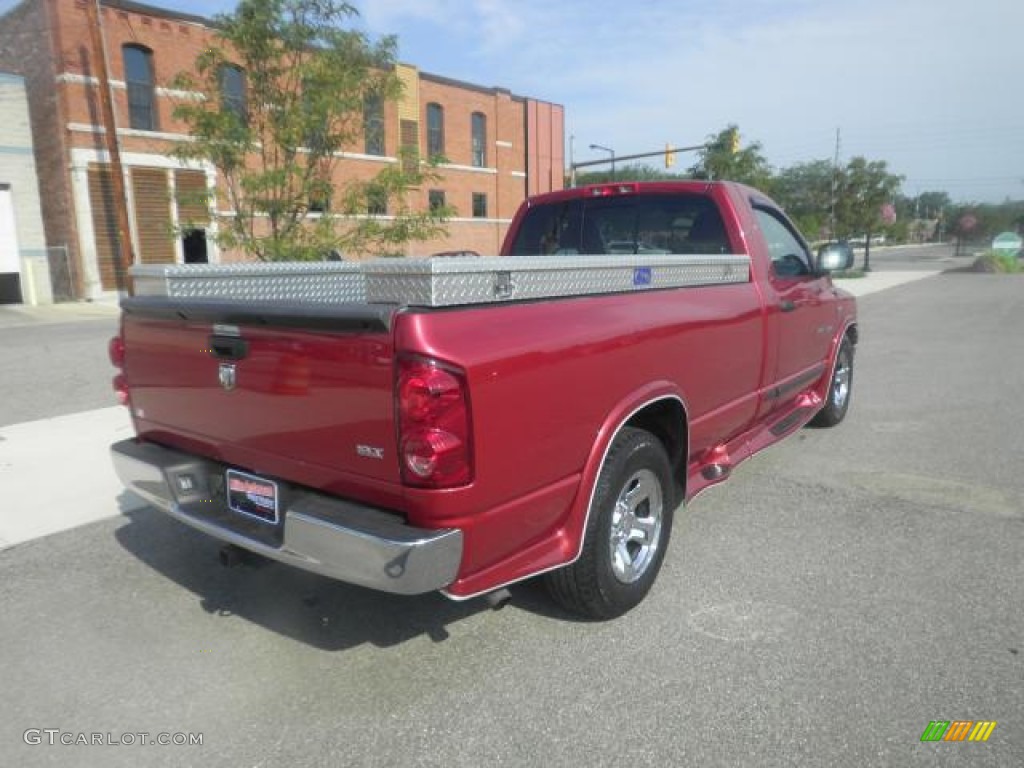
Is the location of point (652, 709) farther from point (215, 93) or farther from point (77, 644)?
point (215, 93)

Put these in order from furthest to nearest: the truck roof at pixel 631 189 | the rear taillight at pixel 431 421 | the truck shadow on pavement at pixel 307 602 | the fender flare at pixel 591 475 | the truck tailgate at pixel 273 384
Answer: the truck roof at pixel 631 189, the truck shadow on pavement at pixel 307 602, the fender flare at pixel 591 475, the truck tailgate at pixel 273 384, the rear taillight at pixel 431 421

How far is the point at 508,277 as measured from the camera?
259cm

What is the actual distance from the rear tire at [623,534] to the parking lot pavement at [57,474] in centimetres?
306

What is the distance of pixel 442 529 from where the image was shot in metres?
2.40

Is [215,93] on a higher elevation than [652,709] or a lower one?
higher

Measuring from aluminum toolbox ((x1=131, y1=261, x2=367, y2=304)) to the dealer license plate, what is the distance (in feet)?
2.71

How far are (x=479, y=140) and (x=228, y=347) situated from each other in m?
35.7

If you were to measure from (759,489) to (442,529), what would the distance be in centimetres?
315

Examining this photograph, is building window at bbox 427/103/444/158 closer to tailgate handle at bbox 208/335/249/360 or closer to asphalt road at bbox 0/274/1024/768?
asphalt road at bbox 0/274/1024/768

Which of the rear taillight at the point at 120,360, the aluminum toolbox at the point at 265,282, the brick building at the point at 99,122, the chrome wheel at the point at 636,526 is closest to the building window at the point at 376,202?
the rear taillight at the point at 120,360

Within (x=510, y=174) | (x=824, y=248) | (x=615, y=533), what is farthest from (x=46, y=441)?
(x=510, y=174)

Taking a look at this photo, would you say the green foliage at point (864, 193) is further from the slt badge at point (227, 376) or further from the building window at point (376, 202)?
the slt badge at point (227, 376)

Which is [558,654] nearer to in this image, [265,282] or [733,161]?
[265,282]

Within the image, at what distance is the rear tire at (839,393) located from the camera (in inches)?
250
